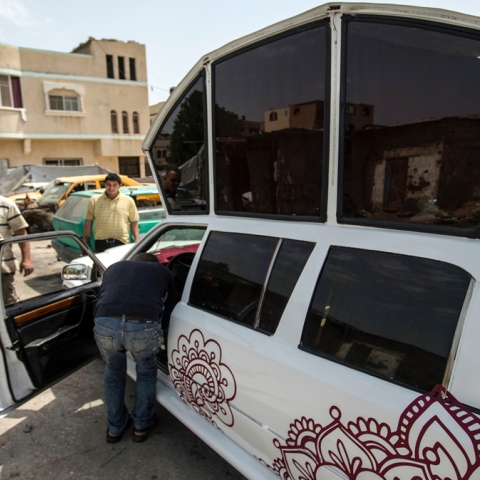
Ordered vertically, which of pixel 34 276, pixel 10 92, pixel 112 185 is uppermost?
pixel 10 92

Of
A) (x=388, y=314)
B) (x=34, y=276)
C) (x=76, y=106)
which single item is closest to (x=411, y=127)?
(x=388, y=314)

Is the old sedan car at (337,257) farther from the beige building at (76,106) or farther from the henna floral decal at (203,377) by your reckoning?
the beige building at (76,106)

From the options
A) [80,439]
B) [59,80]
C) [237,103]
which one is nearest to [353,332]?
[237,103]

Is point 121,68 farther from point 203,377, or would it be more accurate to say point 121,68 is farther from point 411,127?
point 411,127

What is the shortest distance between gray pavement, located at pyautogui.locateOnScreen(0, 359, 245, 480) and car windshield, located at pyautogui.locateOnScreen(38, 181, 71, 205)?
8586 mm

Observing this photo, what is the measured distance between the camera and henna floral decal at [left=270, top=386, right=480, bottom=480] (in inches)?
45.3

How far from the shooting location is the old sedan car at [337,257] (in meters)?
1.31

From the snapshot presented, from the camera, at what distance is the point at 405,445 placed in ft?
4.11

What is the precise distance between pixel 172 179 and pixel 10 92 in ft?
72.9

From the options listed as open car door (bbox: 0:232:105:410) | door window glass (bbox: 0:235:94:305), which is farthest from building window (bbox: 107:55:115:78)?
open car door (bbox: 0:232:105:410)

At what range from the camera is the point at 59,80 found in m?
21.3

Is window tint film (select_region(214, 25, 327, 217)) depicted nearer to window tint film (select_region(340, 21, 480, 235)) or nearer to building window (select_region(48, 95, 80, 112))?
window tint film (select_region(340, 21, 480, 235))

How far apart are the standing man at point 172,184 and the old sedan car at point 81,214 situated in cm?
352

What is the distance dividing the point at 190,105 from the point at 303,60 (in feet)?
3.06
